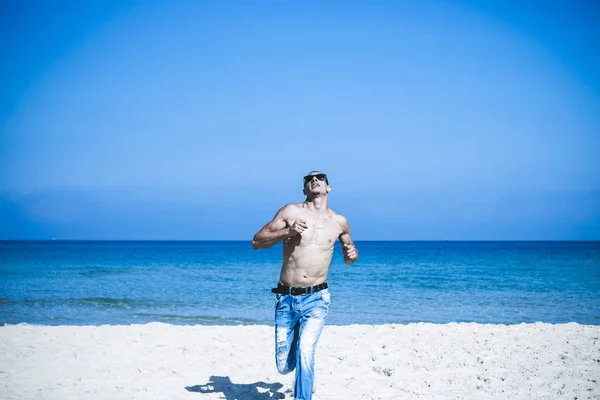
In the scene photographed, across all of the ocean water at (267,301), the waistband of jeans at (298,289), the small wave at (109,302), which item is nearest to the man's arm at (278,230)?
the waistband of jeans at (298,289)

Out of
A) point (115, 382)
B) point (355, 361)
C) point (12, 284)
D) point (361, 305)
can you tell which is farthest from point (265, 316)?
point (12, 284)

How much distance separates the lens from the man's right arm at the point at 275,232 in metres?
5.16

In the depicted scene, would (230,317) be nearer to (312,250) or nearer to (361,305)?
(361,305)

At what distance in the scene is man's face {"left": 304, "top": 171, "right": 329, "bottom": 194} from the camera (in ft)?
17.7

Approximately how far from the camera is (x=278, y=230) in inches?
207

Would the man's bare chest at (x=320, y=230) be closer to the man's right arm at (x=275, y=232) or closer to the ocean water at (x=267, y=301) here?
the man's right arm at (x=275, y=232)

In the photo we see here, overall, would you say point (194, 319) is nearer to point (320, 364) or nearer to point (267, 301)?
point (267, 301)

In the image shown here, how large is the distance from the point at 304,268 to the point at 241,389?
7.51ft

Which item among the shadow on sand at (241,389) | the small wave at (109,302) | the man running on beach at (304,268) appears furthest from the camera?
the small wave at (109,302)

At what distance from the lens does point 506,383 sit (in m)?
6.81

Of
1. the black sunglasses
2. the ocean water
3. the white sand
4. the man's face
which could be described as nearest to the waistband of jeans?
the man's face

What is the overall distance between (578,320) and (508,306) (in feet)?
10.7

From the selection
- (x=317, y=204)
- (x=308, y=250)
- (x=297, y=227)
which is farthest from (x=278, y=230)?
(x=317, y=204)

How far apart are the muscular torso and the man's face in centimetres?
21
